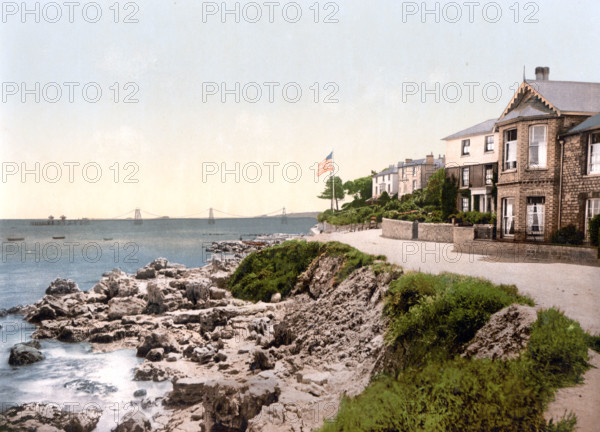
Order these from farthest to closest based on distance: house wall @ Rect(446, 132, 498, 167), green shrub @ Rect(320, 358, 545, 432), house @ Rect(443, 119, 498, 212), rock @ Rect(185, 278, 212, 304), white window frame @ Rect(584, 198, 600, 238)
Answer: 1. rock @ Rect(185, 278, 212, 304)
2. house @ Rect(443, 119, 498, 212)
3. house wall @ Rect(446, 132, 498, 167)
4. white window frame @ Rect(584, 198, 600, 238)
5. green shrub @ Rect(320, 358, 545, 432)

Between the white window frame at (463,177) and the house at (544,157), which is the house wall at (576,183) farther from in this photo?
the white window frame at (463,177)

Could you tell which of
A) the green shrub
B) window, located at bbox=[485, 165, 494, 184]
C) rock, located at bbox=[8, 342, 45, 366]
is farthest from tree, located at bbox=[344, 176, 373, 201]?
rock, located at bbox=[8, 342, 45, 366]

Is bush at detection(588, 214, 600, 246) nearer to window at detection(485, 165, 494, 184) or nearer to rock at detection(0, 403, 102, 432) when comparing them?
window at detection(485, 165, 494, 184)

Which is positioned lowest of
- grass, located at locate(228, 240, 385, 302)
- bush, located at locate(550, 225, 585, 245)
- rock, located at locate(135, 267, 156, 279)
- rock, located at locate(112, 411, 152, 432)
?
rock, located at locate(112, 411, 152, 432)

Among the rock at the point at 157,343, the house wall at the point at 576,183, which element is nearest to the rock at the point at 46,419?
the rock at the point at 157,343

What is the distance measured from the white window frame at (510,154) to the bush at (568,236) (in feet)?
9.57

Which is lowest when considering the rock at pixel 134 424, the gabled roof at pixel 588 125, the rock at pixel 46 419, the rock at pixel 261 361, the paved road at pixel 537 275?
the rock at pixel 46 419

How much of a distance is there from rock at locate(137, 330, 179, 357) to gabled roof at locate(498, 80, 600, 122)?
11.7m

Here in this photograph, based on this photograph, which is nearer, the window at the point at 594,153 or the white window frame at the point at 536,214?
the window at the point at 594,153

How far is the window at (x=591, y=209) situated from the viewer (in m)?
10.7

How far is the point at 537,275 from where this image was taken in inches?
389

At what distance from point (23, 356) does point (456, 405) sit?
12.3m

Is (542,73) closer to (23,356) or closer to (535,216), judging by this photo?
(535,216)

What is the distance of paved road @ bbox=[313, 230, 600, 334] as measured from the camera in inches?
299
